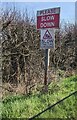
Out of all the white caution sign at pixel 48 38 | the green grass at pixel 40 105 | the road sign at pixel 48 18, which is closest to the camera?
the green grass at pixel 40 105

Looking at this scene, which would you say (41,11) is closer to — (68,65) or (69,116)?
(69,116)

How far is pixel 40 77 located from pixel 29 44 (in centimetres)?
123

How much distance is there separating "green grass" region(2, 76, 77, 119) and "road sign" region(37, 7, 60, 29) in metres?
1.72

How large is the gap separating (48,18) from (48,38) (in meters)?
0.53

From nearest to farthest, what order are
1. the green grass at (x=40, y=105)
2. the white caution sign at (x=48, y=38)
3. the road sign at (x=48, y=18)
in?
the green grass at (x=40, y=105)
the road sign at (x=48, y=18)
the white caution sign at (x=48, y=38)

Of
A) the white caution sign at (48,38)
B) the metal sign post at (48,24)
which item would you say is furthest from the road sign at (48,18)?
the white caution sign at (48,38)

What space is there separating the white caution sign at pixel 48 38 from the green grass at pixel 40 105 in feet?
3.90

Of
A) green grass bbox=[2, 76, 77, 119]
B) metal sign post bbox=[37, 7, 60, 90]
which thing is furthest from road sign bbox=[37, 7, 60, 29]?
green grass bbox=[2, 76, 77, 119]

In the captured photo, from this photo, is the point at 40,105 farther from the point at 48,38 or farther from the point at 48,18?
the point at 48,18

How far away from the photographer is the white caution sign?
27.7ft

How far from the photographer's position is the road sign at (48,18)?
8.27 m

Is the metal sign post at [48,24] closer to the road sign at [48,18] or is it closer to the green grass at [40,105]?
the road sign at [48,18]

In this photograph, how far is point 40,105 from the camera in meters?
7.29

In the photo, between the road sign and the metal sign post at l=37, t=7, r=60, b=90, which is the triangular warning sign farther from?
the road sign
